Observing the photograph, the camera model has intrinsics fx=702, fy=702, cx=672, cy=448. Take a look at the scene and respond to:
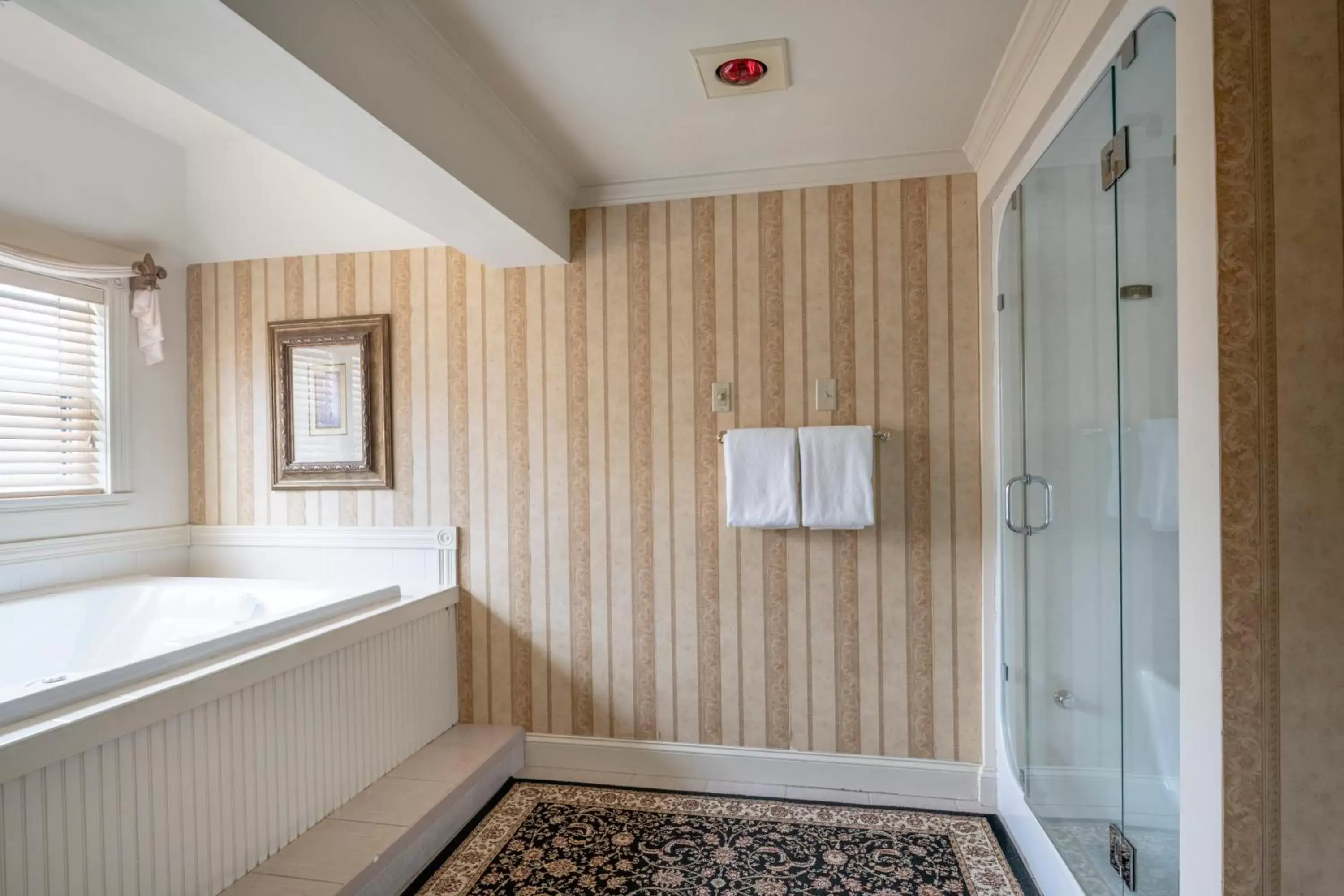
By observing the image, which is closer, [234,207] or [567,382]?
[567,382]

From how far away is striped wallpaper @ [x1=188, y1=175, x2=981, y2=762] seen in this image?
96.5 inches

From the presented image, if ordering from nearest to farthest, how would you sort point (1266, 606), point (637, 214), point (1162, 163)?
point (1266, 606) < point (1162, 163) < point (637, 214)

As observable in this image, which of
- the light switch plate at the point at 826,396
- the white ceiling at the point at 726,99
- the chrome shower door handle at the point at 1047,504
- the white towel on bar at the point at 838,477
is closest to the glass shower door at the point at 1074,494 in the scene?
the chrome shower door handle at the point at 1047,504

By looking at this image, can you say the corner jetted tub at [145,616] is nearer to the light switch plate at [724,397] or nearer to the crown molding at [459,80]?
the light switch plate at [724,397]

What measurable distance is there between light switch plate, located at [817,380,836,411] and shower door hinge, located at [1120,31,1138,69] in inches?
49.8

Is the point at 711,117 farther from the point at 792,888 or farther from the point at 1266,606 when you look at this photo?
the point at 792,888

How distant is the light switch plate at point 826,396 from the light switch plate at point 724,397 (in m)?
0.31

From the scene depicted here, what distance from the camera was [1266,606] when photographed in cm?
102

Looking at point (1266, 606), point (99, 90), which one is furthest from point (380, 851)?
point (99, 90)

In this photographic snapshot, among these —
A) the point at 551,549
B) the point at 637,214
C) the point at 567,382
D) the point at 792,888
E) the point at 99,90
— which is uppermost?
the point at 99,90

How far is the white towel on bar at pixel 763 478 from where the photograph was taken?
7.98 feet

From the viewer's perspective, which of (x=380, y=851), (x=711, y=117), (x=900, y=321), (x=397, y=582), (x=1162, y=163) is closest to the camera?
(x=1162, y=163)

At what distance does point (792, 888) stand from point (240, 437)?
9.04 feet

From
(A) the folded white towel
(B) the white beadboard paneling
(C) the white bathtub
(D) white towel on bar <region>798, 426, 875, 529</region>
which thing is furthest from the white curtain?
(D) white towel on bar <region>798, 426, 875, 529</region>
